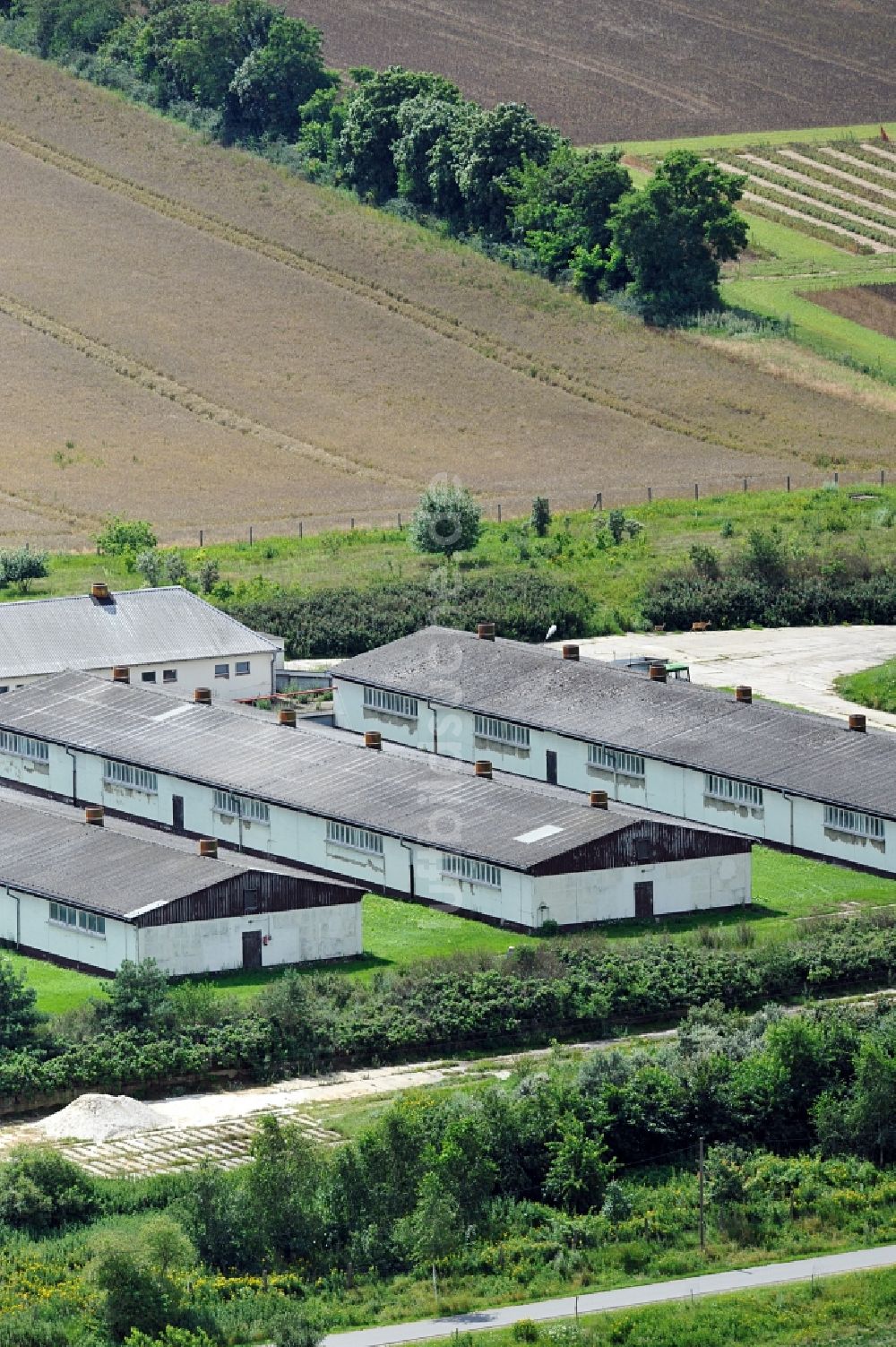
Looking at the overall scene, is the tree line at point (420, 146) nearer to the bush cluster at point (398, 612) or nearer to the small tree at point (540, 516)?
the small tree at point (540, 516)

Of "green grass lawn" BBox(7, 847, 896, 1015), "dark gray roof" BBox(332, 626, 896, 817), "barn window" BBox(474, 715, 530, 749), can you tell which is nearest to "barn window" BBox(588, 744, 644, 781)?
"dark gray roof" BBox(332, 626, 896, 817)

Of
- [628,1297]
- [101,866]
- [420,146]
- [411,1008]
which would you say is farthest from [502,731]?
[420,146]

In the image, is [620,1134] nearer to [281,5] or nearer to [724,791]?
[724,791]

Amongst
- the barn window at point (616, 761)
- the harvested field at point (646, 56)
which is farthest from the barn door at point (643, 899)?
the harvested field at point (646, 56)

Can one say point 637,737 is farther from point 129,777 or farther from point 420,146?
point 420,146

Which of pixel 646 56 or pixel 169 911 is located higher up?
pixel 646 56

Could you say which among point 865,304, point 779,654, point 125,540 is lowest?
point 779,654
